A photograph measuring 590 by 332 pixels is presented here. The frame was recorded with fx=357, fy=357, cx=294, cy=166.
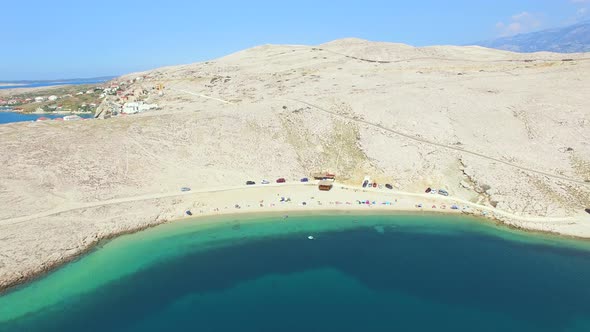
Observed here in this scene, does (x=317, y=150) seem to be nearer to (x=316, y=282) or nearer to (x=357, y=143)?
(x=357, y=143)

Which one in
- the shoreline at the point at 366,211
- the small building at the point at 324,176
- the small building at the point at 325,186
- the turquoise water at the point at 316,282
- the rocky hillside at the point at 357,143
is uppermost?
the rocky hillside at the point at 357,143

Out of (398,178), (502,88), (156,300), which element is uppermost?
(502,88)

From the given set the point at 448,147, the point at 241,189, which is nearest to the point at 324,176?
the point at 241,189

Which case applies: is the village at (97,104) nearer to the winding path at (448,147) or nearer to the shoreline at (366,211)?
the winding path at (448,147)

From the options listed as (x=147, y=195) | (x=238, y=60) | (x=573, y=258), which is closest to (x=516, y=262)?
(x=573, y=258)

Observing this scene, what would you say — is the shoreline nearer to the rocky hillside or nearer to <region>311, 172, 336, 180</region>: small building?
the rocky hillside

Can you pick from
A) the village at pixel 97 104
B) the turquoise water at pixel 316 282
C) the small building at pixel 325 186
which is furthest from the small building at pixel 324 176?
the village at pixel 97 104

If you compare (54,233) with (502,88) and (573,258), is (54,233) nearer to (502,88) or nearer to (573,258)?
(573,258)

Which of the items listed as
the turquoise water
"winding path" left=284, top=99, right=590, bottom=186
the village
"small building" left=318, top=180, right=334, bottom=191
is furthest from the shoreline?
the village

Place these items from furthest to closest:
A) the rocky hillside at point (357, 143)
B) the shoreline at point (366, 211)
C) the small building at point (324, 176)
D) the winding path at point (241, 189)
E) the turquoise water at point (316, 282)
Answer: the small building at point (324, 176) → the rocky hillside at point (357, 143) → the shoreline at point (366, 211) → the winding path at point (241, 189) → the turquoise water at point (316, 282)
